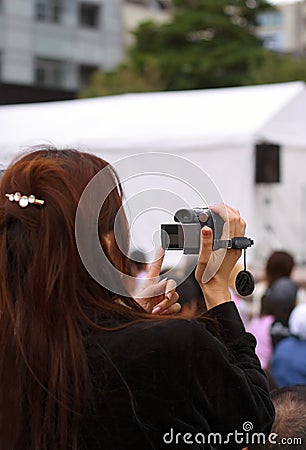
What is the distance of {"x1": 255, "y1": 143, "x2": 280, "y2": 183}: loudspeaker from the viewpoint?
7.15 meters

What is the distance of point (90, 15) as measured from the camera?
31.3m

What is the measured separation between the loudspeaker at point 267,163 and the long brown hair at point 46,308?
18.6 feet

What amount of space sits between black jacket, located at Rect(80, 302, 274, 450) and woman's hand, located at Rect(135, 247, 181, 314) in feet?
0.59

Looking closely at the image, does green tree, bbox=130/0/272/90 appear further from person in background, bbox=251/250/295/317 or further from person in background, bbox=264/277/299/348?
person in background, bbox=264/277/299/348

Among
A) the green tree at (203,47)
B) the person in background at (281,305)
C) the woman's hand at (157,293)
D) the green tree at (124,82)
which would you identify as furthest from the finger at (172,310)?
the green tree at (203,47)

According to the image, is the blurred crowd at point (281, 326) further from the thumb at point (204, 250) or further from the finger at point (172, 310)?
the thumb at point (204, 250)

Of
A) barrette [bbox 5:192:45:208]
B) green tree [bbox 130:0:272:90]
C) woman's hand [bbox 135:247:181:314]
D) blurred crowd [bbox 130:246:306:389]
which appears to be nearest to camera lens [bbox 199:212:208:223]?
woman's hand [bbox 135:247:181:314]

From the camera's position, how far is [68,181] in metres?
1.55

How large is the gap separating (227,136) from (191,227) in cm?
565

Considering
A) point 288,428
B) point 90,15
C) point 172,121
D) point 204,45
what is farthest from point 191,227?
point 90,15

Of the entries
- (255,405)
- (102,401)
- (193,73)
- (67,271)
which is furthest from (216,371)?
(193,73)

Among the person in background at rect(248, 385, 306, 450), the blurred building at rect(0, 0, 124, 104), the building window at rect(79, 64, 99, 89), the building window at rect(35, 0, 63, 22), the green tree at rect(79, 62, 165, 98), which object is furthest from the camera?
the building window at rect(79, 64, 99, 89)

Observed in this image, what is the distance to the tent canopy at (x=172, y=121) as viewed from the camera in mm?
7242

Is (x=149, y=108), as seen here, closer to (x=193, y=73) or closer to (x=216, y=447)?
(x=216, y=447)
